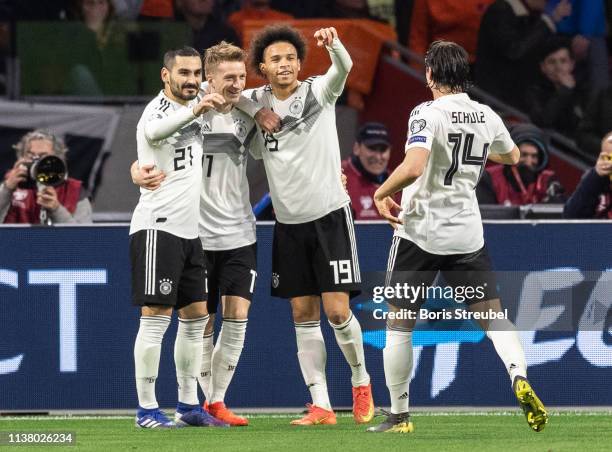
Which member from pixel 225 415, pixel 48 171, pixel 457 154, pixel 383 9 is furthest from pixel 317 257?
pixel 383 9

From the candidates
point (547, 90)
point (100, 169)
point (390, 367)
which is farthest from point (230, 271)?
point (547, 90)

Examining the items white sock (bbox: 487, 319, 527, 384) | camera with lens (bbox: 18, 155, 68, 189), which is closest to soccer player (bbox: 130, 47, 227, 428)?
camera with lens (bbox: 18, 155, 68, 189)

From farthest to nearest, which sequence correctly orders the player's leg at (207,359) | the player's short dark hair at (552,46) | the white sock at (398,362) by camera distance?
the player's short dark hair at (552,46) → the player's leg at (207,359) → the white sock at (398,362)

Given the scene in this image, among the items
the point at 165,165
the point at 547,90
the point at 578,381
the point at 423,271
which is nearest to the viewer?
the point at 423,271

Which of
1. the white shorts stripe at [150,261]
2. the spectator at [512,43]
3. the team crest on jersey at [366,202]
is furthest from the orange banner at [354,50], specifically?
the white shorts stripe at [150,261]

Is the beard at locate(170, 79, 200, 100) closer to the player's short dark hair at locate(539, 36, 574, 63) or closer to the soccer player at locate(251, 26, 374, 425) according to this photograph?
the soccer player at locate(251, 26, 374, 425)

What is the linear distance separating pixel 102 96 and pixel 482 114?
263 inches

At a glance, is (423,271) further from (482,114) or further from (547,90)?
(547,90)

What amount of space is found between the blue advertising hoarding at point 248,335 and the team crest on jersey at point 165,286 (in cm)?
146

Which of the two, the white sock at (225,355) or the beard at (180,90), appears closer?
the beard at (180,90)

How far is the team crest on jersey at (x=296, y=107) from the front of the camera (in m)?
9.78

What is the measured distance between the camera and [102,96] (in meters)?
14.9

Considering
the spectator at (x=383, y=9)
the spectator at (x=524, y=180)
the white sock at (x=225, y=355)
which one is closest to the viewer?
the white sock at (x=225, y=355)

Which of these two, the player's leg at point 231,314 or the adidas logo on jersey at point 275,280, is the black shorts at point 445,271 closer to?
the adidas logo on jersey at point 275,280
